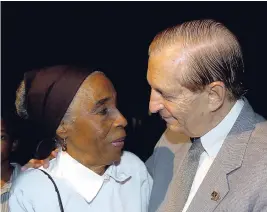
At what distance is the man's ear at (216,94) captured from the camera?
1.75m

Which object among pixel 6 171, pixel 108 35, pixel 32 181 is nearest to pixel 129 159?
pixel 32 181

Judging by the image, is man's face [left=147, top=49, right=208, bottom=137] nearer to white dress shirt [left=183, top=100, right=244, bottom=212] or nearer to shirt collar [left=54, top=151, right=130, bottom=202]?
white dress shirt [left=183, top=100, right=244, bottom=212]

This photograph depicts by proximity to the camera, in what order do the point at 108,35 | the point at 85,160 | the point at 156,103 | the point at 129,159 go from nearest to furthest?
the point at 156,103 < the point at 85,160 < the point at 129,159 < the point at 108,35

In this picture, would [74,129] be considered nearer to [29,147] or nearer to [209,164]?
[209,164]

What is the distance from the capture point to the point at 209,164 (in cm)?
193

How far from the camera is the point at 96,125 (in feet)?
6.70

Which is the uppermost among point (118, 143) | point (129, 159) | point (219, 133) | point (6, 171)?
point (219, 133)

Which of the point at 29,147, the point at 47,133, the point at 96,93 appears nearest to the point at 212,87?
the point at 96,93

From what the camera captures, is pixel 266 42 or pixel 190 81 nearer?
pixel 190 81

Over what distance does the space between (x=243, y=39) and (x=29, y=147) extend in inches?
83.0

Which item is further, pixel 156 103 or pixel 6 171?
pixel 6 171

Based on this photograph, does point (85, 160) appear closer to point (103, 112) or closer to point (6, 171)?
point (103, 112)

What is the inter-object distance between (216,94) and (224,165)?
0.27 m

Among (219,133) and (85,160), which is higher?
(219,133)
